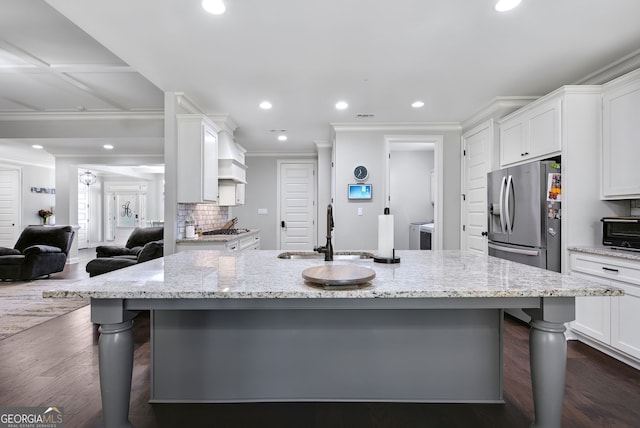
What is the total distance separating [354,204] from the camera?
4.93 meters

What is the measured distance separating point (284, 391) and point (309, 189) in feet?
18.1

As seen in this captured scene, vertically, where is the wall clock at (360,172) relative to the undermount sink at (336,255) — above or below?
above

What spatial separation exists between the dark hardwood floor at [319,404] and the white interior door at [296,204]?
4621mm

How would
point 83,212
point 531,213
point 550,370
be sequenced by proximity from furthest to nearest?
point 83,212
point 531,213
point 550,370

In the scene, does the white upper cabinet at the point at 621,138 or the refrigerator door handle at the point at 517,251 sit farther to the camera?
the refrigerator door handle at the point at 517,251

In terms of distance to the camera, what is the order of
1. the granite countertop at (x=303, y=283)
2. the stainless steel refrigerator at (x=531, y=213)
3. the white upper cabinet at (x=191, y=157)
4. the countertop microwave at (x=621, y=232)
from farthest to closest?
the white upper cabinet at (x=191, y=157) < the stainless steel refrigerator at (x=531, y=213) < the countertop microwave at (x=621, y=232) < the granite countertop at (x=303, y=283)

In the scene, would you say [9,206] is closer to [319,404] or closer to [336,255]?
[336,255]

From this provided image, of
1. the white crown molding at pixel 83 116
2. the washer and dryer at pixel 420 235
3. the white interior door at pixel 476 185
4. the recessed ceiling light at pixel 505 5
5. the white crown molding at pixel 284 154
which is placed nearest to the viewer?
the recessed ceiling light at pixel 505 5

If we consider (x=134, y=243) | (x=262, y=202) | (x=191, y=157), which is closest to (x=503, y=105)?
(x=191, y=157)

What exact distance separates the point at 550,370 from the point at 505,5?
7.05 feet

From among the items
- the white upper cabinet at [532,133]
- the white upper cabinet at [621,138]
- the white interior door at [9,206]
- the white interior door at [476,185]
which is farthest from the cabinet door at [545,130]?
the white interior door at [9,206]

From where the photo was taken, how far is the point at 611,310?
8.10 ft

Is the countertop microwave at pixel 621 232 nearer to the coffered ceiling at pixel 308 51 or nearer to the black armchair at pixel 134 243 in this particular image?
the coffered ceiling at pixel 308 51

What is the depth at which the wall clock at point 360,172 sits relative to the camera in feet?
15.9
